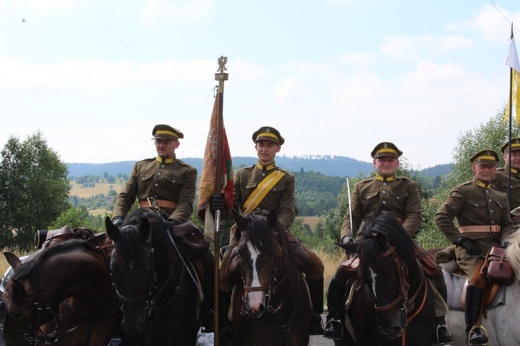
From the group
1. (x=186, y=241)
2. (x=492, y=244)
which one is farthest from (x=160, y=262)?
(x=492, y=244)

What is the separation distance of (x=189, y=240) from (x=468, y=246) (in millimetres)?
3363

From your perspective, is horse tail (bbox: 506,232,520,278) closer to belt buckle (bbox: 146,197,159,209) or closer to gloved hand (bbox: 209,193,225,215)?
gloved hand (bbox: 209,193,225,215)

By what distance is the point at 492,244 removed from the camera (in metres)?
8.52

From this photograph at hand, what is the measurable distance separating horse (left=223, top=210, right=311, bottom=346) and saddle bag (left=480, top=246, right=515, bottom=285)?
1997 millimetres

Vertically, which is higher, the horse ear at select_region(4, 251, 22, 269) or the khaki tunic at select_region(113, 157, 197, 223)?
the khaki tunic at select_region(113, 157, 197, 223)

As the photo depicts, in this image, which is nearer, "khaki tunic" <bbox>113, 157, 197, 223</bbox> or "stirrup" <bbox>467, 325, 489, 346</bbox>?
"stirrup" <bbox>467, 325, 489, 346</bbox>

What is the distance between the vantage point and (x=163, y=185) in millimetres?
8531

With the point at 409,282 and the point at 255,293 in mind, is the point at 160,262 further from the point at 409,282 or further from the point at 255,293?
the point at 409,282

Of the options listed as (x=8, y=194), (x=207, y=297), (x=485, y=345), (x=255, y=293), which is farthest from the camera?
(x=8, y=194)

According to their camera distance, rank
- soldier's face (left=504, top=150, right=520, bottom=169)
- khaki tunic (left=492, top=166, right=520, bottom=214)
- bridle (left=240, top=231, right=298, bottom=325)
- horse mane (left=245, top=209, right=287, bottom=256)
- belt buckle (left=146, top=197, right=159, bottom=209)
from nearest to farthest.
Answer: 1. bridle (left=240, top=231, right=298, bottom=325)
2. horse mane (left=245, top=209, right=287, bottom=256)
3. belt buckle (left=146, top=197, right=159, bottom=209)
4. khaki tunic (left=492, top=166, right=520, bottom=214)
5. soldier's face (left=504, top=150, right=520, bottom=169)

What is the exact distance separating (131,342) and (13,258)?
4.76 ft

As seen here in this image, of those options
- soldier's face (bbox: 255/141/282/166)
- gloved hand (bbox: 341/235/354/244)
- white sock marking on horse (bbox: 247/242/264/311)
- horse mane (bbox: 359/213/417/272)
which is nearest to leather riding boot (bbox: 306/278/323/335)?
gloved hand (bbox: 341/235/354/244)

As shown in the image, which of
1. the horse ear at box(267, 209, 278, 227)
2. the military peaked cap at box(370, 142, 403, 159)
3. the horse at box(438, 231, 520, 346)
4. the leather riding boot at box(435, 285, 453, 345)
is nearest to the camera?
the horse ear at box(267, 209, 278, 227)

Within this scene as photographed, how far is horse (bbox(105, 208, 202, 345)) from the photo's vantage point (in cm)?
621
